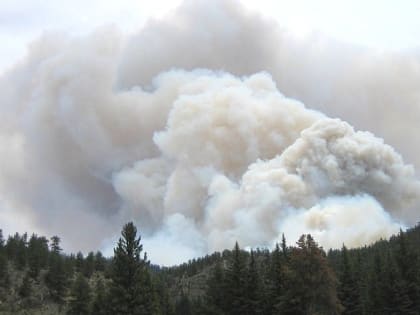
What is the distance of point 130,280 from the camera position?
159ft

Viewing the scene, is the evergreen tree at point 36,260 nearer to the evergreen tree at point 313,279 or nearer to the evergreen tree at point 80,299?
the evergreen tree at point 80,299

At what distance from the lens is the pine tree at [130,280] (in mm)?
47188

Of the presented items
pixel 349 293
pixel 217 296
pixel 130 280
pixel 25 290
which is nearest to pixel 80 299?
pixel 25 290

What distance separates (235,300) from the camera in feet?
223

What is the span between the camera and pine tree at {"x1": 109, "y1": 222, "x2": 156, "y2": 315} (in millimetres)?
47188

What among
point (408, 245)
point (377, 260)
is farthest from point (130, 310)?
point (377, 260)

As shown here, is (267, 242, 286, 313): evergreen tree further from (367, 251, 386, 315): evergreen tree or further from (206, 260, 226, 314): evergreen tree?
(367, 251, 386, 315): evergreen tree

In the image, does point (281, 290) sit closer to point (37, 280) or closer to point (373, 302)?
point (373, 302)

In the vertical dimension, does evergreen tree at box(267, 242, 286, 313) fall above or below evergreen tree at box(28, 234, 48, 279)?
below

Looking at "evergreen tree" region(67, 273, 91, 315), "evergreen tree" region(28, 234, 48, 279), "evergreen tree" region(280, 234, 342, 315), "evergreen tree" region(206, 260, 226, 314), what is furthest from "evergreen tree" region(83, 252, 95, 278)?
"evergreen tree" region(280, 234, 342, 315)

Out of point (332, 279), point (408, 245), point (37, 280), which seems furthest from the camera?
point (37, 280)

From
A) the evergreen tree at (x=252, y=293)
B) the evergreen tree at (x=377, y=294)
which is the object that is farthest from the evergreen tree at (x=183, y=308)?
the evergreen tree at (x=252, y=293)

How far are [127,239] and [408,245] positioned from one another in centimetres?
3998

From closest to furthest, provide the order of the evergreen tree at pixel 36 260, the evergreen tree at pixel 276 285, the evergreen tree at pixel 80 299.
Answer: the evergreen tree at pixel 276 285 < the evergreen tree at pixel 80 299 < the evergreen tree at pixel 36 260
